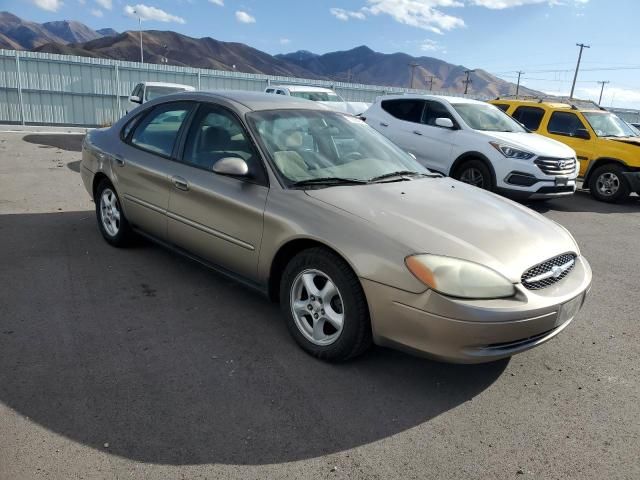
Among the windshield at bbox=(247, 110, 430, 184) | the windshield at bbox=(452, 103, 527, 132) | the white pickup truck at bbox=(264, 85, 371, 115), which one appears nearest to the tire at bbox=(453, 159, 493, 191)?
the windshield at bbox=(452, 103, 527, 132)

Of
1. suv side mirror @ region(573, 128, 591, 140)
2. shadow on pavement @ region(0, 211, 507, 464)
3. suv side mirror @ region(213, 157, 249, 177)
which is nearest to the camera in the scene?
shadow on pavement @ region(0, 211, 507, 464)

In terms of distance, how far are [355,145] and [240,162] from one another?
1078mm

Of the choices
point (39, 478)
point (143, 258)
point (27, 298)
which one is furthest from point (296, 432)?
point (143, 258)

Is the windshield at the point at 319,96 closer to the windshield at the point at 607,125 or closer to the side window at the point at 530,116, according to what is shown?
the side window at the point at 530,116

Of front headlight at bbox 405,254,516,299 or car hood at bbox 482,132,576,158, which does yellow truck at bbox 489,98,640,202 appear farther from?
front headlight at bbox 405,254,516,299

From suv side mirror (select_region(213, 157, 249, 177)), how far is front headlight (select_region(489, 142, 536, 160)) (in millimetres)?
5860

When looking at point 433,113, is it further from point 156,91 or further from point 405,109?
point 156,91

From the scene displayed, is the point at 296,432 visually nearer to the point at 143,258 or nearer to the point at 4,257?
the point at 143,258

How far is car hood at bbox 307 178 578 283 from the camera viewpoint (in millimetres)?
2824

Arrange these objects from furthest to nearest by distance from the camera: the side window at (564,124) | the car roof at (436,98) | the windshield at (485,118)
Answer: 1. the side window at (564,124)
2. the car roof at (436,98)
3. the windshield at (485,118)

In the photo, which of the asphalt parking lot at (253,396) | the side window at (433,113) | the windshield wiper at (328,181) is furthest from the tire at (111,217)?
the side window at (433,113)

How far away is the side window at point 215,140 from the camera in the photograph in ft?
Answer: 12.1

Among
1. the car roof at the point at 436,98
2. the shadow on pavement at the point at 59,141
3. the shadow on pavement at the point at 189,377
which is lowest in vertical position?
the shadow on pavement at the point at 59,141

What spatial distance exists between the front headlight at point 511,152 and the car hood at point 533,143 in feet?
0.24
